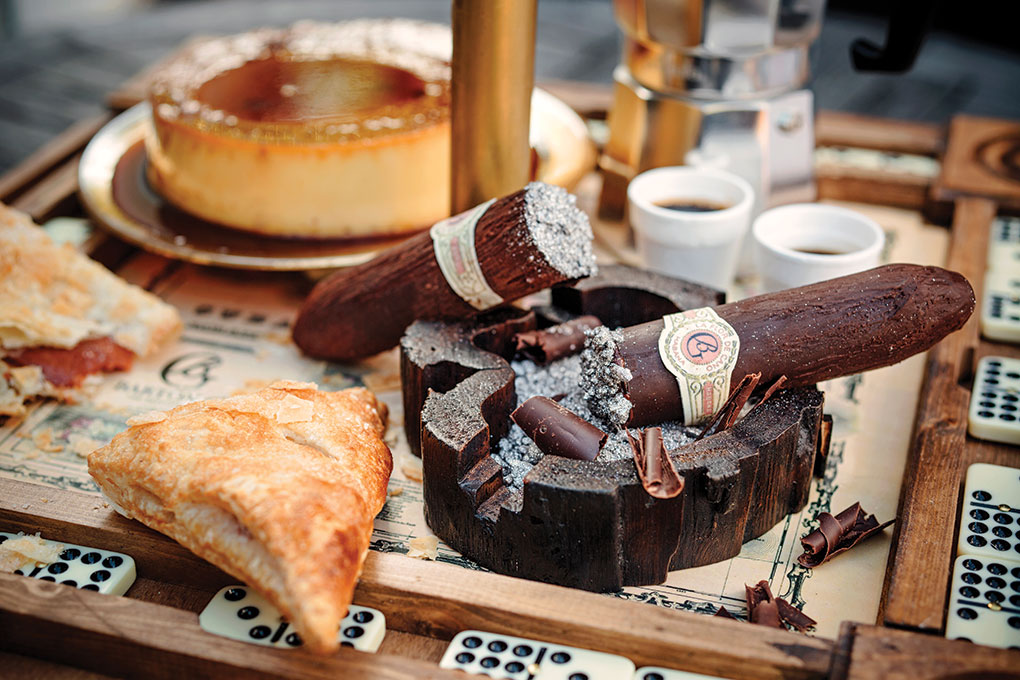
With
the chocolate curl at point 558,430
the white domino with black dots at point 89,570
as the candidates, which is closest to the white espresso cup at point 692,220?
the chocolate curl at point 558,430

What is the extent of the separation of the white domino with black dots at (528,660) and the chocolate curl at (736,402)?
11.8 inches

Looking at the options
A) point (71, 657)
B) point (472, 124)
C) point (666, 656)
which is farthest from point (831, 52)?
point (71, 657)

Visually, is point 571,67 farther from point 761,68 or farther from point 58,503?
point 58,503

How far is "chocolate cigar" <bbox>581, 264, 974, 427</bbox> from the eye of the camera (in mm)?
1113

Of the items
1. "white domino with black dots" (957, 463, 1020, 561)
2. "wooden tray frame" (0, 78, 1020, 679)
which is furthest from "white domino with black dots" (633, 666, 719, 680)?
"white domino with black dots" (957, 463, 1020, 561)

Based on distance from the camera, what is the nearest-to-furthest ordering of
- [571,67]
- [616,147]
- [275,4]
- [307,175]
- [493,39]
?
[493,39] → [307,175] → [616,147] → [571,67] → [275,4]

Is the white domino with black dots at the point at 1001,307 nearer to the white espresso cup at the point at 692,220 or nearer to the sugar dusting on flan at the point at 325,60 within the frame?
the white espresso cup at the point at 692,220

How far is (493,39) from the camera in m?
1.25

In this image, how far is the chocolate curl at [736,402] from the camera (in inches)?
43.2

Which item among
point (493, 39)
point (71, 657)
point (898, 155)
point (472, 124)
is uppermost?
point (493, 39)

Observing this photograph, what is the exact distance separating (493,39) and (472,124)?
122mm

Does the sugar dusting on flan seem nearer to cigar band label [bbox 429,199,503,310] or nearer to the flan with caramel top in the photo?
the flan with caramel top

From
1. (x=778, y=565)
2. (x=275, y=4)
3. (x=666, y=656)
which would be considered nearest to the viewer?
(x=666, y=656)

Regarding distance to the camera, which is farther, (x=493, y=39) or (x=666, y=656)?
(x=493, y=39)
